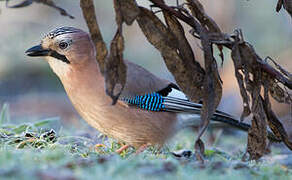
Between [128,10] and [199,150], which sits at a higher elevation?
Answer: [128,10]

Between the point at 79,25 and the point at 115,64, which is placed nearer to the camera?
the point at 115,64

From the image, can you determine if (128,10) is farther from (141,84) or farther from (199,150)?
(141,84)

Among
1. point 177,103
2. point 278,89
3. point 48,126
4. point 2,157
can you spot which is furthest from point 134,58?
point 2,157

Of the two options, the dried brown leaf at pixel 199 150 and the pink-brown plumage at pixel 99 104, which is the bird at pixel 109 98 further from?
the dried brown leaf at pixel 199 150

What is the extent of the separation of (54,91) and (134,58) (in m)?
2.45

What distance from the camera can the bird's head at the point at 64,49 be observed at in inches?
172

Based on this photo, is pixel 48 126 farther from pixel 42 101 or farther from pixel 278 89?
pixel 42 101

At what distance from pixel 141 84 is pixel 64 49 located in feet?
2.24

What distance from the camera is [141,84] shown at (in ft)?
14.9

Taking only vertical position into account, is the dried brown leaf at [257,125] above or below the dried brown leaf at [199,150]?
above

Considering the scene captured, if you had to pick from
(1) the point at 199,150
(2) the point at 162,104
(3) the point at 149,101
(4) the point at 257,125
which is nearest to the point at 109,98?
(3) the point at 149,101

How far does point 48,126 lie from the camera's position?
18.9 feet

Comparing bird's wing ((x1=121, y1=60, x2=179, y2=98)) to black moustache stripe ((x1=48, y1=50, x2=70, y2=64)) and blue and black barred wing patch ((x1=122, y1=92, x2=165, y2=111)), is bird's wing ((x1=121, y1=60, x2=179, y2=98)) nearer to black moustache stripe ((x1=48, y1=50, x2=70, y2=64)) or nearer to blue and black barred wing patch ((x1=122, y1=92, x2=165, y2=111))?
blue and black barred wing patch ((x1=122, y1=92, x2=165, y2=111))

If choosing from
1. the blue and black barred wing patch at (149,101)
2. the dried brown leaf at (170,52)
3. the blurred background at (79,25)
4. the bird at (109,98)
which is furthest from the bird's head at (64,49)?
the blurred background at (79,25)
